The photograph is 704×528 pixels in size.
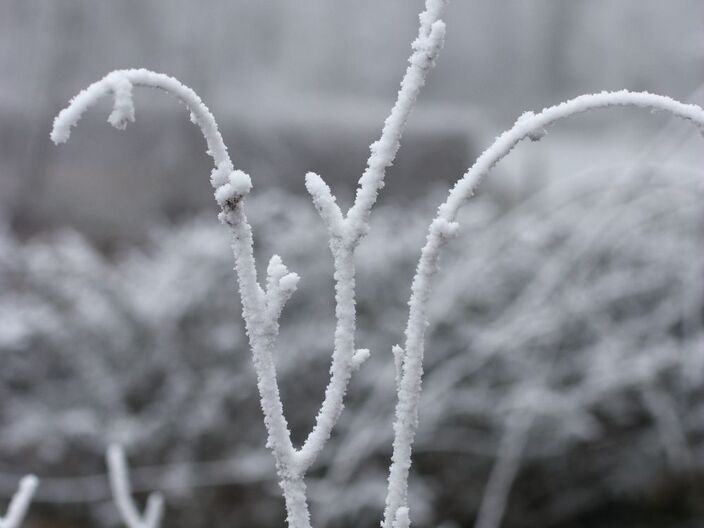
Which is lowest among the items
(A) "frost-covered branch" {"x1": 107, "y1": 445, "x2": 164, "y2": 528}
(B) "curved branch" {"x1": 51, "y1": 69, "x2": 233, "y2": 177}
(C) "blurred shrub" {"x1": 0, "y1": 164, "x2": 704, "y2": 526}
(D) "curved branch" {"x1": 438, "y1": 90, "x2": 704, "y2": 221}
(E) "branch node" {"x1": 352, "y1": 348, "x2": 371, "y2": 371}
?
(E) "branch node" {"x1": 352, "y1": 348, "x2": 371, "y2": 371}

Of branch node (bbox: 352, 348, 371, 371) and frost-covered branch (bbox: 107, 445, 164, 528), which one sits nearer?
branch node (bbox: 352, 348, 371, 371)

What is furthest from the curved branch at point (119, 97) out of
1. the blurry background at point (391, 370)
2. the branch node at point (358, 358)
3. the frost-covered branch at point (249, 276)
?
the blurry background at point (391, 370)

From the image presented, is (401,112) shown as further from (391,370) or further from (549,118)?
(391,370)

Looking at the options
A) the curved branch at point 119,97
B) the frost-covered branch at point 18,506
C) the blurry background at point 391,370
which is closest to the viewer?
the curved branch at point 119,97

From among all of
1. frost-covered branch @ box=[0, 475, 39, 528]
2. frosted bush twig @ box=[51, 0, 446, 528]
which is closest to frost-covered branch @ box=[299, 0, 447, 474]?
frosted bush twig @ box=[51, 0, 446, 528]

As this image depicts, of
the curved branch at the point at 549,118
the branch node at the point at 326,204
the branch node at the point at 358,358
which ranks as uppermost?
the curved branch at the point at 549,118

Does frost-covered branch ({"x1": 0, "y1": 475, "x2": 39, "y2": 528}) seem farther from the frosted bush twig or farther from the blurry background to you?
the blurry background

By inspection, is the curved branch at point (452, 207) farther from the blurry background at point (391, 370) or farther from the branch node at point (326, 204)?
the blurry background at point (391, 370)

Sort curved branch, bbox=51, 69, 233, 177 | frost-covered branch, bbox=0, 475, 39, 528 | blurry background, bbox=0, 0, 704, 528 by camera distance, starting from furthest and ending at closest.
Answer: blurry background, bbox=0, 0, 704, 528 → frost-covered branch, bbox=0, 475, 39, 528 → curved branch, bbox=51, 69, 233, 177

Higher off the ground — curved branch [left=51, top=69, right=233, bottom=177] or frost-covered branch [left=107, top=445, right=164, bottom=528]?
curved branch [left=51, top=69, right=233, bottom=177]

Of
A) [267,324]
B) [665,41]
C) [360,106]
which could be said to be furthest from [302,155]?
[267,324]
